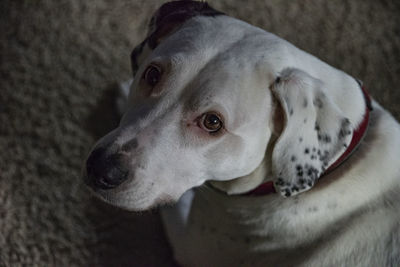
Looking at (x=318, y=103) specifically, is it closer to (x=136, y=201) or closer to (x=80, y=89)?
(x=136, y=201)

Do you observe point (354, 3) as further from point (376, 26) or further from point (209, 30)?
point (209, 30)

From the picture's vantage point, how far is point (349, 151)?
145cm

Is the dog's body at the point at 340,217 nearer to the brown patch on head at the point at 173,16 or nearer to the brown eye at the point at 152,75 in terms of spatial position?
the brown eye at the point at 152,75

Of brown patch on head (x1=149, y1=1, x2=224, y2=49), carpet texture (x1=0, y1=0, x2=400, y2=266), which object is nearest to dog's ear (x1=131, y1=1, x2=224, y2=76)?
brown patch on head (x1=149, y1=1, x2=224, y2=49)

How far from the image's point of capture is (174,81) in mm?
1349

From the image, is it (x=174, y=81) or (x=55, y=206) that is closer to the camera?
(x=174, y=81)

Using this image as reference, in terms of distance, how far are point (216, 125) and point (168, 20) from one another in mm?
488

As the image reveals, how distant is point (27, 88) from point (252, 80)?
4.59 feet

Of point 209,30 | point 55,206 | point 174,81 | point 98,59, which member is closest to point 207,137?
point 174,81

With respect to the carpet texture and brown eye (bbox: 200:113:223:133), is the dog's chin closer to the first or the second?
brown eye (bbox: 200:113:223:133)

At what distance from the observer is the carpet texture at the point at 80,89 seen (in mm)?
2094

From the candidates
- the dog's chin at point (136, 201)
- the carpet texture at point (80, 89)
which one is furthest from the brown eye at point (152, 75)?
the carpet texture at point (80, 89)

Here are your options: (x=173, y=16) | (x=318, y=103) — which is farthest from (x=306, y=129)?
(x=173, y=16)

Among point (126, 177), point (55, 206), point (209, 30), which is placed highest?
point (209, 30)
